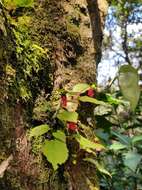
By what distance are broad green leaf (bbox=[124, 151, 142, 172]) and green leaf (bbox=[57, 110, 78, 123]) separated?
0.95 m

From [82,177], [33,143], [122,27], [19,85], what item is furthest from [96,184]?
[122,27]

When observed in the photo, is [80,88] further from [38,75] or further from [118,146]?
[118,146]

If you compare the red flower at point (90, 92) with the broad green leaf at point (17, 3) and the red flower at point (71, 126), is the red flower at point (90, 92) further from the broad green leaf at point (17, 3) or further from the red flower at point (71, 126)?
the broad green leaf at point (17, 3)

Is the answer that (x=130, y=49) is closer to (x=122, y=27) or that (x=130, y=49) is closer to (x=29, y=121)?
(x=122, y=27)

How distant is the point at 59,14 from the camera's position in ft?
5.39

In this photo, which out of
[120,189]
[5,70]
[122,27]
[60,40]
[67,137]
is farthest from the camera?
[122,27]

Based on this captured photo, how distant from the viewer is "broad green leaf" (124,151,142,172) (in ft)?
7.36

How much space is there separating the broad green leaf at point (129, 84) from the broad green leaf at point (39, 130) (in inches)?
14.5

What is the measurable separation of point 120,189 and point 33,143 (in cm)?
191

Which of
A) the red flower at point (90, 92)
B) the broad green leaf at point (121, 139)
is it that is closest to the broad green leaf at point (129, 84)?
the red flower at point (90, 92)

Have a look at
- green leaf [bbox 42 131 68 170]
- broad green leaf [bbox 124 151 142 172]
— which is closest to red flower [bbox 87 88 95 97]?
green leaf [bbox 42 131 68 170]

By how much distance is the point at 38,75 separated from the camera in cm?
145

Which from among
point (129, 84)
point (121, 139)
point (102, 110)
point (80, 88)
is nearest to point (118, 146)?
point (121, 139)

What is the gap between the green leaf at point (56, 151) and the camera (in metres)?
1.28
